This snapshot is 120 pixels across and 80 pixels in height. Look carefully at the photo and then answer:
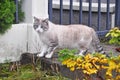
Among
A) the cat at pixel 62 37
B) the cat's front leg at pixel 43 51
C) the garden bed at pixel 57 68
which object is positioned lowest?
Answer: the garden bed at pixel 57 68

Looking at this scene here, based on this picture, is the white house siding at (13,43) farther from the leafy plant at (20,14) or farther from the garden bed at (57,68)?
the garden bed at (57,68)

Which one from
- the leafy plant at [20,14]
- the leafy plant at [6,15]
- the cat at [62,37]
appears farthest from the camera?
the leafy plant at [20,14]

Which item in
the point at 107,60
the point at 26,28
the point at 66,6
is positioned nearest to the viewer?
the point at 107,60

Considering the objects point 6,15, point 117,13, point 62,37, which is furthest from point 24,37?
point 117,13

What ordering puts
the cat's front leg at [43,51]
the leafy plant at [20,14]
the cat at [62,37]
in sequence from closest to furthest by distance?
the cat at [62,37], the cat's front leg at [43,51], the leafy plant at [20,14]

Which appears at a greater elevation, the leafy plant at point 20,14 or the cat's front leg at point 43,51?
the leafy plant at point 20,14

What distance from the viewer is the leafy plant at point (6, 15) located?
5.91 metres

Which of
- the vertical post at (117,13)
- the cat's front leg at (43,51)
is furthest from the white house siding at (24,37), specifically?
the vertical post at (117,13)

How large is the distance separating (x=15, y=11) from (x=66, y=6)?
3116mm

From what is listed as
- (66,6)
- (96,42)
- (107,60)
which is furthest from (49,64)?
(66,6)

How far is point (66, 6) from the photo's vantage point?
363 inches

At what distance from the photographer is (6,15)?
5.95 m

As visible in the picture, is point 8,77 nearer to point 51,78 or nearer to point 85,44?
point 51,78

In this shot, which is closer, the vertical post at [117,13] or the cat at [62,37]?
the cat at [62,37]
